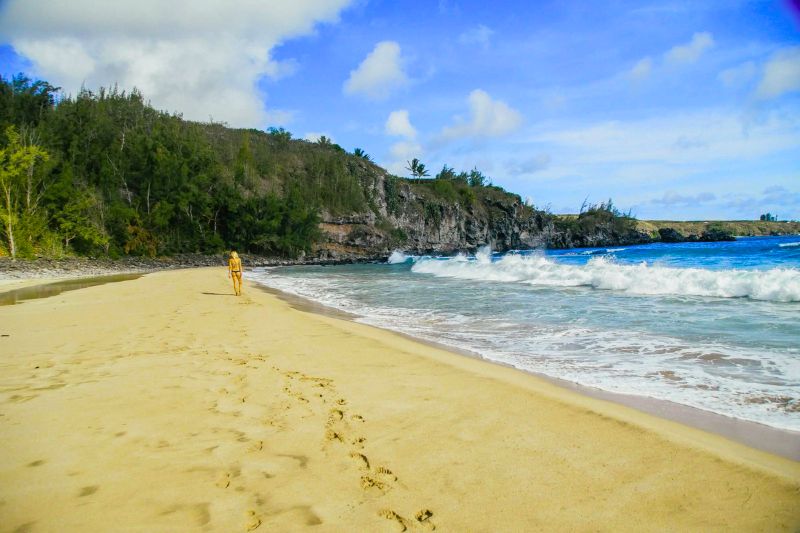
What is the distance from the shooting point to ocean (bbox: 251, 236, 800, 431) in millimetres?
4785

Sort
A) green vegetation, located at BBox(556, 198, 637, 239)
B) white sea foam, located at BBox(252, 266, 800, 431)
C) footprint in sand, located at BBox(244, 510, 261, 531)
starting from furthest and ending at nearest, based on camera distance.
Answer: green vegetation, located at BBox(556, 198, 637, 239) → white sea foam, located at BBox(252, 266, 800, 431) → footprint in sand, located at BBox(244, 510, 261, 531)

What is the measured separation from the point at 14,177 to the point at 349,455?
35.8 metres

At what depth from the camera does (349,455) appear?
3.04m

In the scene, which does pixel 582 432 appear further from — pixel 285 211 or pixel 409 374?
pixel 285 211

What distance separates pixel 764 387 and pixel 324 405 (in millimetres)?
4663

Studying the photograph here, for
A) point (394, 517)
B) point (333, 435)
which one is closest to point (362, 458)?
point (333, 435)

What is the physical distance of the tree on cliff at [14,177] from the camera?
25.8 metres

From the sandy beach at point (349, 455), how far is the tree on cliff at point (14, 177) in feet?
89.9

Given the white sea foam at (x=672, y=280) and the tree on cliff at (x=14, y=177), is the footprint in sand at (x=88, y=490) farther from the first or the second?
the tree on cliff at (x=14, y=177)

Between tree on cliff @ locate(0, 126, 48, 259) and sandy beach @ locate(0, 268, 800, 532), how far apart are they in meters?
27.4

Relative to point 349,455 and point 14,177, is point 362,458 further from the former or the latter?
point 14,177

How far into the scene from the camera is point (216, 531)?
217cm

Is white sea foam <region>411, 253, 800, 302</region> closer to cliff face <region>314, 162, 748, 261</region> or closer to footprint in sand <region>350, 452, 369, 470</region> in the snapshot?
footprint in sand <region>350, 452, 369, 470</region>

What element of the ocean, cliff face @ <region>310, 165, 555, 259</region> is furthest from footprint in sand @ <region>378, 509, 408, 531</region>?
cliff face @ <region>310, 165, 555, 259</region>
